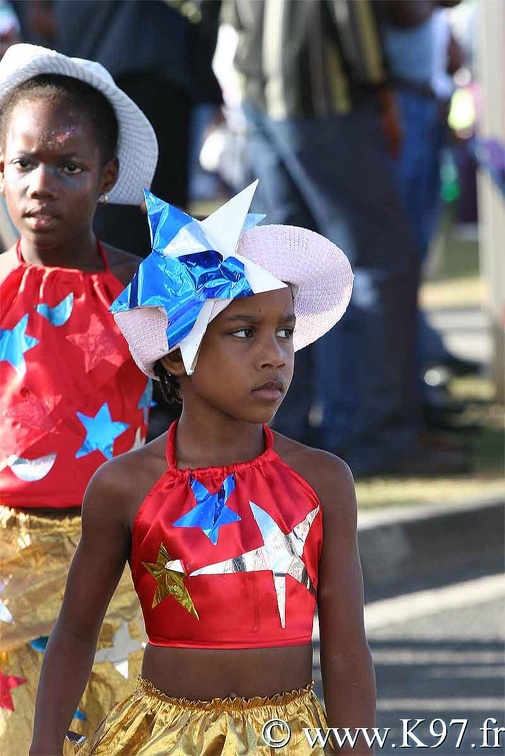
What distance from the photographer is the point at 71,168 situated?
3.46m

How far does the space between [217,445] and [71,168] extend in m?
0.92

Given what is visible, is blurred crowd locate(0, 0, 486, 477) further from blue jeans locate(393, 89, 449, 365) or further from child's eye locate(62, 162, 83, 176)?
child's eye locate(62, 162, 83, 176)

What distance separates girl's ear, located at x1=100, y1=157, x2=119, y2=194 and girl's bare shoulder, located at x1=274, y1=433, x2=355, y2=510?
1.03 m

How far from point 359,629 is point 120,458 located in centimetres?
50

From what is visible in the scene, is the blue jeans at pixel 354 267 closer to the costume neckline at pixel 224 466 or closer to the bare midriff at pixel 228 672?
the costume neckline at pixel 224 466

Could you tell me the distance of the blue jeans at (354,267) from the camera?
707 centimetres

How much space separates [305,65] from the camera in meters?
6.91

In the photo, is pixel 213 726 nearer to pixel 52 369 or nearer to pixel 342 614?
pixel 342 614

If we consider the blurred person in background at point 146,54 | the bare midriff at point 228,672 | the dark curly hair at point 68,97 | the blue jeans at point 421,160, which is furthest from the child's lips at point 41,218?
the blue jeans at point 421,160

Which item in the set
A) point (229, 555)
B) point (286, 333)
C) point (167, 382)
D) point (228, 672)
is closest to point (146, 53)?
point (167, 382)

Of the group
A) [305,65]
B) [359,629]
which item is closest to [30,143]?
[359,629]

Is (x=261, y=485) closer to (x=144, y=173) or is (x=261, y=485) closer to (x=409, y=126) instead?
(x=144, y=173)

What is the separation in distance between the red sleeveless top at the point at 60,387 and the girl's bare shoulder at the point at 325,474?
706 millimetres

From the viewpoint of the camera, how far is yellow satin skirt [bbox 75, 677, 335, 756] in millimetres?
2645
